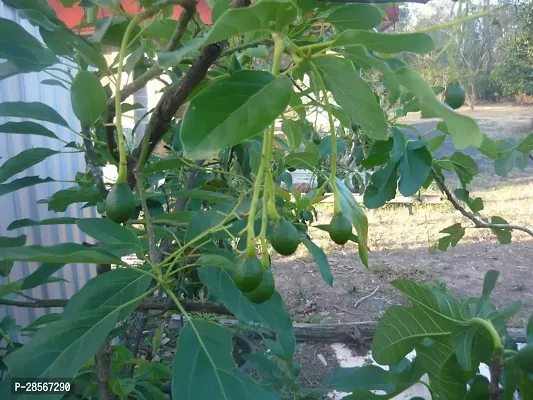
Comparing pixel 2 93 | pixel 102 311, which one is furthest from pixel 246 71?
pixel 2 93

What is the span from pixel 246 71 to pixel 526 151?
76cm

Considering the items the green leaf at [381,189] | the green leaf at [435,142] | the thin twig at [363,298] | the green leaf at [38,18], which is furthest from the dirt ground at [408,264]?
the green leaf at [38,18]

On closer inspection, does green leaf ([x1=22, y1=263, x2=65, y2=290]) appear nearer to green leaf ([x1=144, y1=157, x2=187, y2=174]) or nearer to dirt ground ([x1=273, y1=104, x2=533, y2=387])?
green leaf ([x1=144, y1=157, x2=187, y2=174])

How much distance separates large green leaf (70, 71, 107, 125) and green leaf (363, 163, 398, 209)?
52cm

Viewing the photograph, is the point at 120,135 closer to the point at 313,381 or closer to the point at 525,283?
the point at 313,381

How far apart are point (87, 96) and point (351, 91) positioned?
0.31 m

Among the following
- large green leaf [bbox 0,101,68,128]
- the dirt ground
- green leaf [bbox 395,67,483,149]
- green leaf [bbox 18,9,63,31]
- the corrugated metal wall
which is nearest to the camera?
green leaf [bbox 395,67,483,149]

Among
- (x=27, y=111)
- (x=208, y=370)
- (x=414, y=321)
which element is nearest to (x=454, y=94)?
(x=414, y=321)

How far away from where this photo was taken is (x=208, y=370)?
17.1 inches

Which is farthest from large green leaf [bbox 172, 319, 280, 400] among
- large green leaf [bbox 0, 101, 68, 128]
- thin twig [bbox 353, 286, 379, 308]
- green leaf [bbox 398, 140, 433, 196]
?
thin twig [bbox 353, 286, 379, 308]

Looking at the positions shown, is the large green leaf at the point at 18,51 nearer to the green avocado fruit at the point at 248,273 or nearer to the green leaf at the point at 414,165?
the green avocado fruit at the point at 248,273

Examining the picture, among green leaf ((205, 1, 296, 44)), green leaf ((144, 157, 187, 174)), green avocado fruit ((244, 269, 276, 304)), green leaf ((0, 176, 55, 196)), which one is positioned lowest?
green avocado fruit ((244, 269, 276, 304))

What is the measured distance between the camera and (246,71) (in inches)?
12.2

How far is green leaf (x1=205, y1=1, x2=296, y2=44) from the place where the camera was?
28cm
